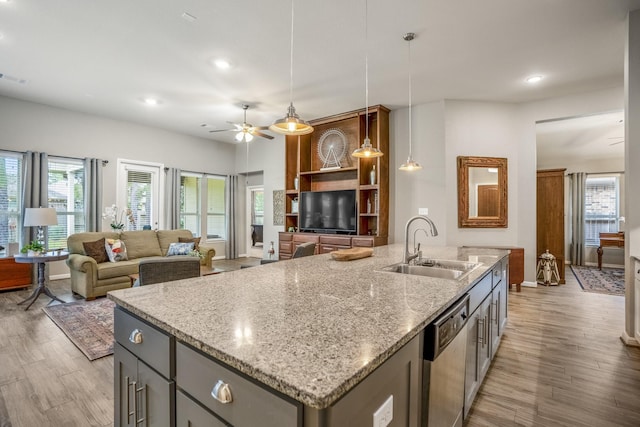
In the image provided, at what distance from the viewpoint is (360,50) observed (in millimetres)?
3539

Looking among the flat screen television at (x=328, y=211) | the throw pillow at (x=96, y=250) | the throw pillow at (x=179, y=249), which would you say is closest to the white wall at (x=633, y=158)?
the flat screen television at (x=328, y=211)

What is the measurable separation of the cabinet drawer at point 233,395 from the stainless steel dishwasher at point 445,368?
677 mm

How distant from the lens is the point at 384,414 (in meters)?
0.89

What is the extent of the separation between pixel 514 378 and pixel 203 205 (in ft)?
23.8

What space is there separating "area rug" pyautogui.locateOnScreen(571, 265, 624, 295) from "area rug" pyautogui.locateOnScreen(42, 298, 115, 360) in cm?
670

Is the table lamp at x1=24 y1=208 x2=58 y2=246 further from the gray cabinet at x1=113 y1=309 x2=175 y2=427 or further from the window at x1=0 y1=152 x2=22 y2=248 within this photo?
the gray cabinet at x1=113 y1=309 x2=175 y2=427

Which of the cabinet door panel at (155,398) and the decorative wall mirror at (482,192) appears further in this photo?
the decorative wall mirror at (482,192)

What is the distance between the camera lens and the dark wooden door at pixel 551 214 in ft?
18.1

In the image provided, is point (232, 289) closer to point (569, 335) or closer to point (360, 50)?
point (360, 50)

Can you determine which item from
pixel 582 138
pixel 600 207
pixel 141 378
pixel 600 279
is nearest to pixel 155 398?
pixel 141 378

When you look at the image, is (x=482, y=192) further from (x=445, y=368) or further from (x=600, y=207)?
(x=600, y=207)

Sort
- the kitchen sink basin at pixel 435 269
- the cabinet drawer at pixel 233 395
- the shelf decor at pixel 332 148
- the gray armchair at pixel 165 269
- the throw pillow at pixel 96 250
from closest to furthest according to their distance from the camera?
the cabinet drawer at pixel 233 395 → the kitchen sink basin at pixel 435 269 → the gray armchair at pixel 165 269 → the throw pillow at pixel 96 250 → the shelf decor at pixel 332 148

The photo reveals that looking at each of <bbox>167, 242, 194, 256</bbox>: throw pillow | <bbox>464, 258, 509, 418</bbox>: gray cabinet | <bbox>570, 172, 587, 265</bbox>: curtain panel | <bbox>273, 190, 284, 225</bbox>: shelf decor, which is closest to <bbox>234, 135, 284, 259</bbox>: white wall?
<bbox>273, 190, 284, 225</bbox>: shelf decor

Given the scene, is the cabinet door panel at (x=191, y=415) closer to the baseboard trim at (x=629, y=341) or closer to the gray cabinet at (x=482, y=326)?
the gray cabinet at (x=482, y=326)
